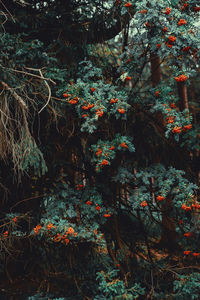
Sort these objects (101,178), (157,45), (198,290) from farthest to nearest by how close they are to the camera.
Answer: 1. (101,178)
2. (198,290)
3. (157,45)

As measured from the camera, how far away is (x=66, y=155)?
14.5 ft

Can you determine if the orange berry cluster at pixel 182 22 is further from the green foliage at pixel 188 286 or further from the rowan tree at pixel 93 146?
the green foliage at pixel 188 286

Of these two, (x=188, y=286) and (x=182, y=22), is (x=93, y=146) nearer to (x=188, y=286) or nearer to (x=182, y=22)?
(x=182, y=22)

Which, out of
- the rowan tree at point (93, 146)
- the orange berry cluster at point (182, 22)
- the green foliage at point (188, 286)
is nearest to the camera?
the orange berry cluster at point (182, 22)

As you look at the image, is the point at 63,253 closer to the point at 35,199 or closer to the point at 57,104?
the point at 35,199

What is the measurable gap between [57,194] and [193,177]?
6.37 feet

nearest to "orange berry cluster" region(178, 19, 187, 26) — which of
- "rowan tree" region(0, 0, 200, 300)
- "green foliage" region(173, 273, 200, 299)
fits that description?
"rowan tree" region(0, 0, 200, 300)

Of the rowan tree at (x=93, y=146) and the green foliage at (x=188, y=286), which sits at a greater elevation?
the rowan tree at (x=93, y=146)

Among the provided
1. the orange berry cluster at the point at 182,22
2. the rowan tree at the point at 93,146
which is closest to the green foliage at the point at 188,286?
the rowan tree at the point at 93,146

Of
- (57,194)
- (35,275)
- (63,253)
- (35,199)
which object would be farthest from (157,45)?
(35,275)

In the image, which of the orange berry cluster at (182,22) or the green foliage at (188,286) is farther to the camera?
the green foliage at (188,286)

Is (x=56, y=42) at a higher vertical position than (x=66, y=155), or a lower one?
higher

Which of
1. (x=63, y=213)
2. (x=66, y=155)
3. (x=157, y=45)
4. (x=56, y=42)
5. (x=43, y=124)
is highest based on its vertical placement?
(x=56, y=42)

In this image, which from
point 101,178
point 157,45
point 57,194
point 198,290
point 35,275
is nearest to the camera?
point 157,45
